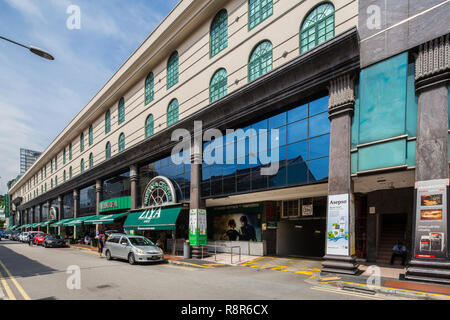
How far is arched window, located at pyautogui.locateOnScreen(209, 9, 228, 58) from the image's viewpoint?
18438 millimetres

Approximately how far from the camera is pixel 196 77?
2028 cm

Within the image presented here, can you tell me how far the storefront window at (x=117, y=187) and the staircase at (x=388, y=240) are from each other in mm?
21574

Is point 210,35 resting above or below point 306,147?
above

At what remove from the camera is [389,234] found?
1561cm

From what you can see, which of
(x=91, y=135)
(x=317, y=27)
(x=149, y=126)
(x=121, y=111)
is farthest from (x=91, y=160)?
A: (x=317, y=27)

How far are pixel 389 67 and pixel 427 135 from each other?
9.72 ft

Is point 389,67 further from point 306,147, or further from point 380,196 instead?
point 380,196

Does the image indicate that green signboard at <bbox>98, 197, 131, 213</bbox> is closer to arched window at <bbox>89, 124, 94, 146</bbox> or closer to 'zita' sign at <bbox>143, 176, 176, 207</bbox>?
'zita' sign at <bbox>143, 176, 176, 207</bbox>

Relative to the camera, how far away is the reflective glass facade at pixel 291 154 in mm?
13250

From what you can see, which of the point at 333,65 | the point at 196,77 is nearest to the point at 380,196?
the point at 333,65

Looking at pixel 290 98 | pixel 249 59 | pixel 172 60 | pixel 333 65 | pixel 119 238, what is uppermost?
pixel 172 60

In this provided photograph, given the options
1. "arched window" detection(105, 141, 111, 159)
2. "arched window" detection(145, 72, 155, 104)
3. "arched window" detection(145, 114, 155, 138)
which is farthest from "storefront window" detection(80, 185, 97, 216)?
"arched window" detection(145, 72, 155, 104)

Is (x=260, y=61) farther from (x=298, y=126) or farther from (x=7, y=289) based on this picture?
(x=7, y=289)

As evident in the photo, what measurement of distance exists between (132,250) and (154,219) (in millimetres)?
6084
